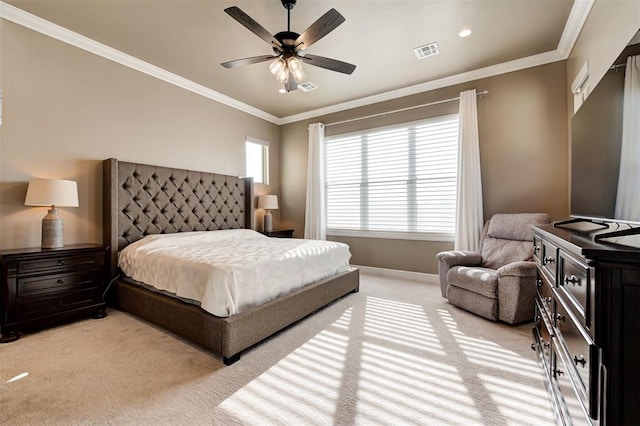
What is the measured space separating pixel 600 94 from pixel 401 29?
2.06m

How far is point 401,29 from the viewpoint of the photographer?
3.00 m

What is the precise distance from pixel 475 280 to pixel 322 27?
9.00 ft

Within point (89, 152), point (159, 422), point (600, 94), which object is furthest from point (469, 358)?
point (89, 152)

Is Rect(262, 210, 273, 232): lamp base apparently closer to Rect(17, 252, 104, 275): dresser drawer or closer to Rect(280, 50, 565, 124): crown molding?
Rect(280, 50, 565, 124): crown molding

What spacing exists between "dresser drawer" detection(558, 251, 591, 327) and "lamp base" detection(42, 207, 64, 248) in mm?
3898

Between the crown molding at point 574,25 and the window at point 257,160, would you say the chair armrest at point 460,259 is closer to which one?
the crown molding at point 574,25

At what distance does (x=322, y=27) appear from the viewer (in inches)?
86.7

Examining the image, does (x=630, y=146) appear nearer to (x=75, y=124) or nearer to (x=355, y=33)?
(x=355, y=33)

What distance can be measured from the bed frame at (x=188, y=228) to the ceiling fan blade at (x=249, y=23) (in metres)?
2.22

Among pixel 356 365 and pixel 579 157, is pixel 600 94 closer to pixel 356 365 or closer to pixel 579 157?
pixel 579 157

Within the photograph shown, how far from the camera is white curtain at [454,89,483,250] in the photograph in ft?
12.5

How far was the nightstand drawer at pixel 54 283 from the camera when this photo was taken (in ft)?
8.16

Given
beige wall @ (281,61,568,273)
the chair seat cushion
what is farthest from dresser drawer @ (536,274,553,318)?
beige wall @ (281,61,568,273)

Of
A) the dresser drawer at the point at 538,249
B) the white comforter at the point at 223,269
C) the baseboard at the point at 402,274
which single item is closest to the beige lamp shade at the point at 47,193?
the white comforter at the point at 223,269
